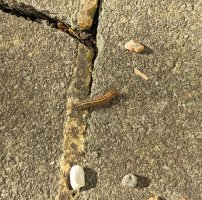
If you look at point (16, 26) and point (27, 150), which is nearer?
point (27, 150)

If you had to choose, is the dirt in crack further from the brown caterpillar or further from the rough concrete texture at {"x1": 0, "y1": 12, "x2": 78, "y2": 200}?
the brown caterpillar

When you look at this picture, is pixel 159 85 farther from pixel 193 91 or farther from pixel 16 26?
pixel 16 26

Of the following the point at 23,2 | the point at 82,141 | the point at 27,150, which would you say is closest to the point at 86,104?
the point at 82,141

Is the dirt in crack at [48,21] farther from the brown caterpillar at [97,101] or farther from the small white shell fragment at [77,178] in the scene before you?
the small white shell fragment at [77,178]

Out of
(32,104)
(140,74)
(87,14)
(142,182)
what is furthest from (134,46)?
(142,182)

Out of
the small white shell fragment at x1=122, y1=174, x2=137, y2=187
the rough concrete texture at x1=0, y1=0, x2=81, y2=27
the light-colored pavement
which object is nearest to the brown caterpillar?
the light-colored pavement

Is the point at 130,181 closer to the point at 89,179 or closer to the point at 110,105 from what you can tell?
the point at 89,179

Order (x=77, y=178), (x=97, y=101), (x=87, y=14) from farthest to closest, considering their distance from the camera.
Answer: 1. (x=87, y=14)
2. (x=97, y=101)
3. (x=77, y=178)
